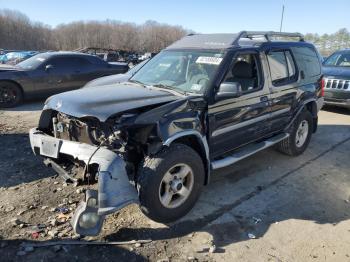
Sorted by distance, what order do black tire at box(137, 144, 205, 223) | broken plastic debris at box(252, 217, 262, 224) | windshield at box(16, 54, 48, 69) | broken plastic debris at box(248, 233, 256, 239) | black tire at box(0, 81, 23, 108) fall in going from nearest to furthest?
black tire at box(137, 144, 205, 223), broken plastic debris at box(248, 233, 256, 239), broken plastic debris at box(252, 217, 262, 224), black tire at box(0, 81, 23, 108), windshield at box(16, 54, 48, 69)

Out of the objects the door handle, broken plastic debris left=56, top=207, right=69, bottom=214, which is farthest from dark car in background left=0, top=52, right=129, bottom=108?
the door handle

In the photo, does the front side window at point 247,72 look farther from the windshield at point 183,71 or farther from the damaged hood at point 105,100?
the damaged hood at point 105,100

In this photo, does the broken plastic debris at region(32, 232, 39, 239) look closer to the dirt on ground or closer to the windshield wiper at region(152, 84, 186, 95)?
the dirt on ground

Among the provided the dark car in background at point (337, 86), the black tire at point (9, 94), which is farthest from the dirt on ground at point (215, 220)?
the black tire at point (9, 94)

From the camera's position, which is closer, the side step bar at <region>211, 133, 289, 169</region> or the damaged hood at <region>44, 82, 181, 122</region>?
the damaged hood at <region>44, 82, 181, 122</region>

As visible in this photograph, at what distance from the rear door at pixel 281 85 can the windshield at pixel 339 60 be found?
5.65 m

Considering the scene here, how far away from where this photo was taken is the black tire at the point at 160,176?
3475 millimetres

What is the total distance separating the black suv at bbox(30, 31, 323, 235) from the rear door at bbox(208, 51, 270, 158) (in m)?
0.01

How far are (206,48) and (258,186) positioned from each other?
6.67 feet

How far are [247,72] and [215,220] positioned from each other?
2052mm

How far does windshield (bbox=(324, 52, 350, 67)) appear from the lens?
33.8 ft

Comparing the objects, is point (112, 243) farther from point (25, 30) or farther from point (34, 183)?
point (25, 30)

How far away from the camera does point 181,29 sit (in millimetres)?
74562

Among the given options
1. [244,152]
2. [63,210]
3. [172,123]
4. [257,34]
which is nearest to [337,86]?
[257,34]
